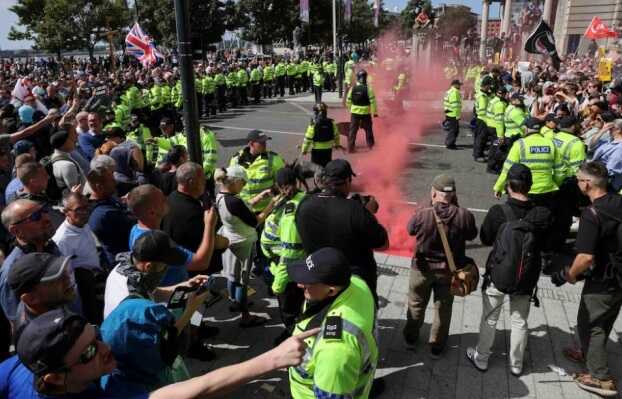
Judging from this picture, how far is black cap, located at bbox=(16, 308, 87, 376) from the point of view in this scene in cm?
183

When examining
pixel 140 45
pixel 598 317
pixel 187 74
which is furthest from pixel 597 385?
pixel 140 45

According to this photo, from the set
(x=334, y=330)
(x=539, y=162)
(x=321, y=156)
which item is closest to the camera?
(x=334, y=330)

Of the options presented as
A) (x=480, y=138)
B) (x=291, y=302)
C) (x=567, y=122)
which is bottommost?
(x=291, y=302)

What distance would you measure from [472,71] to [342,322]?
2020 centimetres

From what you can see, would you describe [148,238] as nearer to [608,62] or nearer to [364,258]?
[364,258]

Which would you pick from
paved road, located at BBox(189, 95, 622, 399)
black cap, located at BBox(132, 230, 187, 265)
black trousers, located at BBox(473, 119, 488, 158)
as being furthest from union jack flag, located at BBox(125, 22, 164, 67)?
black cap, located at BBox(132, 230, 187, 265)

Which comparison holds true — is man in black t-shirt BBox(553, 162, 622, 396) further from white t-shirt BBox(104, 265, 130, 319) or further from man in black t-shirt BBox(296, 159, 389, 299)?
white t-shirt BBox(104, 265, 130, 319)

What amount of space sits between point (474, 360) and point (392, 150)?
8.96 metres

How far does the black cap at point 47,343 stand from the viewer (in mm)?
1832

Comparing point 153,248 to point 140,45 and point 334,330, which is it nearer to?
point 334,330

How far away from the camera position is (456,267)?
424cm

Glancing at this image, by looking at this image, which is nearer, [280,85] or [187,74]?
[187,74]

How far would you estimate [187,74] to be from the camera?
210 inches

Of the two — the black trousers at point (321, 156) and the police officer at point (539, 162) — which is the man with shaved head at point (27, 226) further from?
the black trousers at point (321, 156)
